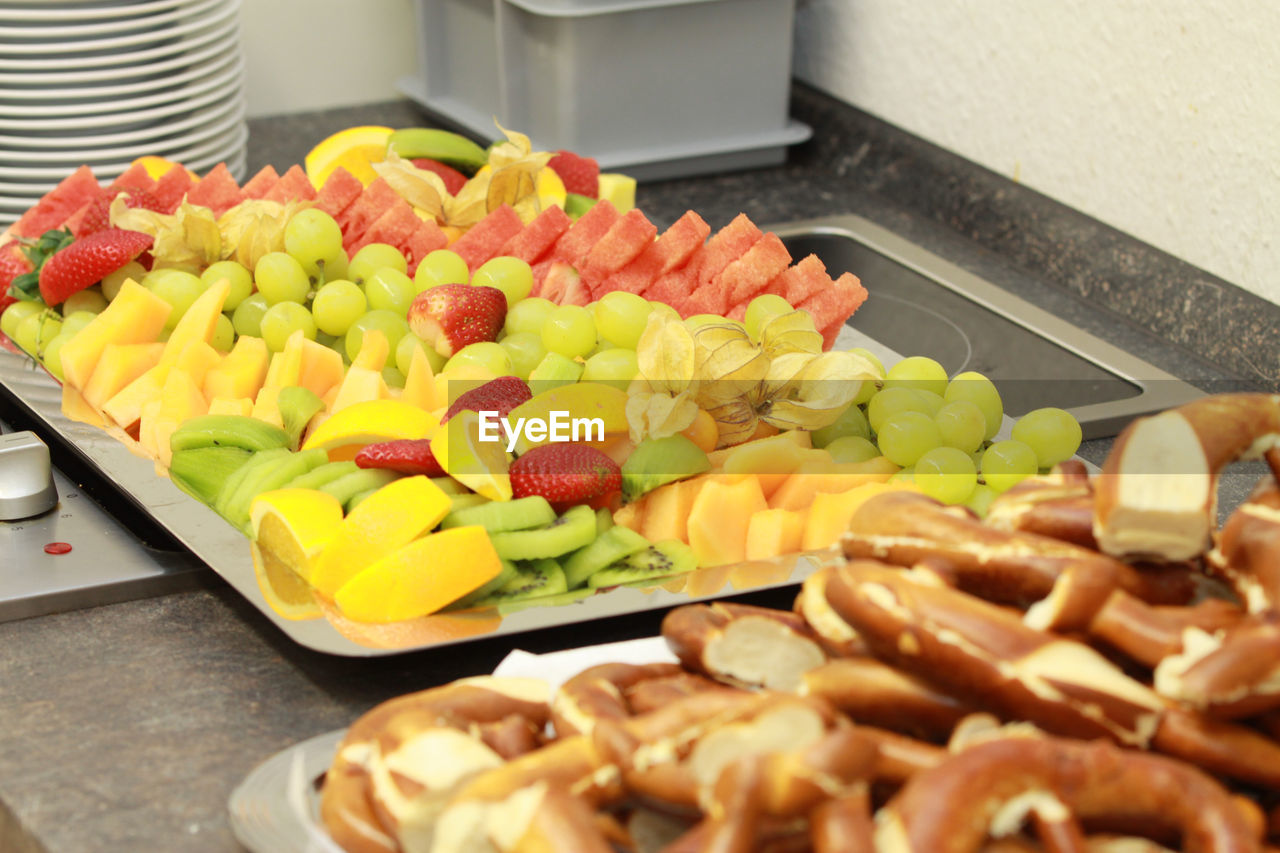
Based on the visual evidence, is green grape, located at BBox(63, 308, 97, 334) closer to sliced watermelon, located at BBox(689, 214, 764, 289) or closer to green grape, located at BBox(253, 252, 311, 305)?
green grape, located at BBox(253, 252, 311, 305)

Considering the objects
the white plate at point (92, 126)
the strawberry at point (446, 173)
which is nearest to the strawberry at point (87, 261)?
the strawberry at point (446, 173)

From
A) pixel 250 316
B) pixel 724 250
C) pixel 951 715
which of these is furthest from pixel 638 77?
pixel 951 715

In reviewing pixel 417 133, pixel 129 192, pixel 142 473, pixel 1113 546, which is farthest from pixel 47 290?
pixel 1113 546

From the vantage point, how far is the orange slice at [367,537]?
0.91m

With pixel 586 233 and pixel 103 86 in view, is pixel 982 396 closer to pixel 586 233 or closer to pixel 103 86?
pixel 586 233

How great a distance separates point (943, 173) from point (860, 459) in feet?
3.25

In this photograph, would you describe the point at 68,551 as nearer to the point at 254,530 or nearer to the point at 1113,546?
the point at 254,530

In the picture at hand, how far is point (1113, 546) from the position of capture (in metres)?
0.63

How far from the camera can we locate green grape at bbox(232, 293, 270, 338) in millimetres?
1301

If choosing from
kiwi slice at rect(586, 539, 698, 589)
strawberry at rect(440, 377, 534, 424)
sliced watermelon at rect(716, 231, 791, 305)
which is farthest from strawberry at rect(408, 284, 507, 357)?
kiwi slice at rect(586, 539, 698, 589)

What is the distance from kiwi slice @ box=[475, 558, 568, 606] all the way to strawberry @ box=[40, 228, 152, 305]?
622mm

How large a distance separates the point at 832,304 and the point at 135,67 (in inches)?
40.0

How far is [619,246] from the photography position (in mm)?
1285

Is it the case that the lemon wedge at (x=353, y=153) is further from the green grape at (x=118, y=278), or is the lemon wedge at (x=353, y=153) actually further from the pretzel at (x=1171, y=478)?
the pretzel at (x=1171, y=478)
